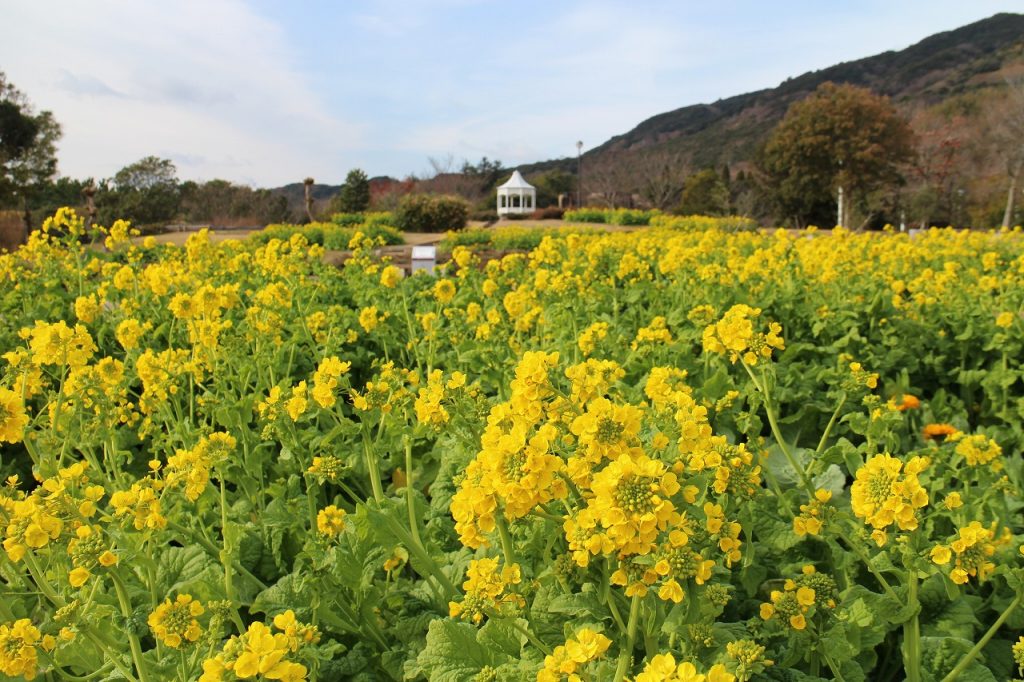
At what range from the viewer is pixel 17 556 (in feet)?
4.75

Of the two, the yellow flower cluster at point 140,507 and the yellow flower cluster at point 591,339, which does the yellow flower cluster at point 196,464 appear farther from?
the yellow flower cluster at point 591,339

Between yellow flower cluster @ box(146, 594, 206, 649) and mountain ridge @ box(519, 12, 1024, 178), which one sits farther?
mountain ridge @ box(519, 12, 1024, 178)

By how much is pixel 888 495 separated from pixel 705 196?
38.0 metres

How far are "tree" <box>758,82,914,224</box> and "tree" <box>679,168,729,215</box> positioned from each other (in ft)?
12.2

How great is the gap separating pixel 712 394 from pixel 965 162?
1513 inches

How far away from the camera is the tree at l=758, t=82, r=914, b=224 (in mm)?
26266

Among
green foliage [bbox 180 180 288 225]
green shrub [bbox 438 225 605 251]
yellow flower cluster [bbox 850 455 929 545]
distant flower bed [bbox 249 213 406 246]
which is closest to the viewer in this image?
yellow flower cluster [bbox 850 455 929 545]

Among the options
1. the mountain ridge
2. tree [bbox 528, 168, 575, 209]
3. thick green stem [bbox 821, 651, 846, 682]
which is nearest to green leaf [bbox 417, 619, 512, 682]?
thick green stem [bbox 821, 651, 846, 682]

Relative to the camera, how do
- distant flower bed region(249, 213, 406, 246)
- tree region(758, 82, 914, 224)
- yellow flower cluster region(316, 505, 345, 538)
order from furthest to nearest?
tree region(758, 82, 914, 224), distant flower bed region(249, 213, 406, 246), yellow flower cluster region(316, 505, 345, 538)

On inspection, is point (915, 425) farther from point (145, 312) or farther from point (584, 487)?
point (145, 312)

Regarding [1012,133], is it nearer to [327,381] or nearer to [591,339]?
[591,339]

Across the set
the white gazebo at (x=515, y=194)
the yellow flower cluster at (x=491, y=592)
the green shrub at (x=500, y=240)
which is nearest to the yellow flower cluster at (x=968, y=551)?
the yellow flower cluster at (x=491, y=592)

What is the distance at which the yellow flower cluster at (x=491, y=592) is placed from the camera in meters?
1.47

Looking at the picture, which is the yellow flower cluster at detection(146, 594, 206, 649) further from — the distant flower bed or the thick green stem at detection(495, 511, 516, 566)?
the distant flower bed
